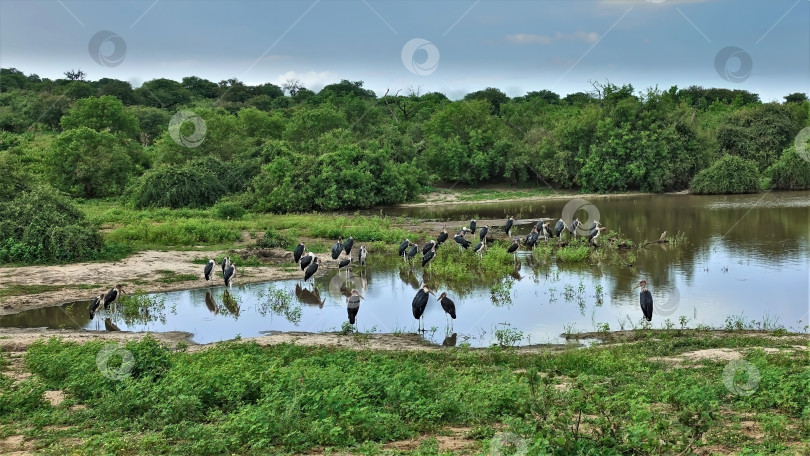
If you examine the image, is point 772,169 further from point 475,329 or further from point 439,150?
point 475,329

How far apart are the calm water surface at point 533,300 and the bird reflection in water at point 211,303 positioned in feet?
0.08

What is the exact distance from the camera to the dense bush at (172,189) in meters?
34.3

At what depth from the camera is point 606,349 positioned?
12164 millimetres

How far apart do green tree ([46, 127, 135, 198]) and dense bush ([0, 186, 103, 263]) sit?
53.1 feet

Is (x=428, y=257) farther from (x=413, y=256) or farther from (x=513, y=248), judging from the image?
(x=513, y=248)

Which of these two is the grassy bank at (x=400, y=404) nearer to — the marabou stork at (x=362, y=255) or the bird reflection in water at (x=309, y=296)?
the bird reflection in water at (x=309, y=296)

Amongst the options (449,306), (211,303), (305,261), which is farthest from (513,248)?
(211,303)

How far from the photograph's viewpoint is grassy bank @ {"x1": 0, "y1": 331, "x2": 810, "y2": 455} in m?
7.13

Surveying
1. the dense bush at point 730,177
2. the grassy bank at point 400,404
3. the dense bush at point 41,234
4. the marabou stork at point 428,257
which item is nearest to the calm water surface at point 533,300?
the marabou stork at point 428,257

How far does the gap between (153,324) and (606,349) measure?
9.65 meters

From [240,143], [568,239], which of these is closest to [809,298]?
[568,239]

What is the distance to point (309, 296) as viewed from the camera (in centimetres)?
1850

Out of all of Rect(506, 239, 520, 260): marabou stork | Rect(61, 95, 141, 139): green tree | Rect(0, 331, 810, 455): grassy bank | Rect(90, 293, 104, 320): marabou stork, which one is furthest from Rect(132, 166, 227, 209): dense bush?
Rect(0, 331, 810, 455): grassy bank

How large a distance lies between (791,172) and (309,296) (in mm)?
34960
